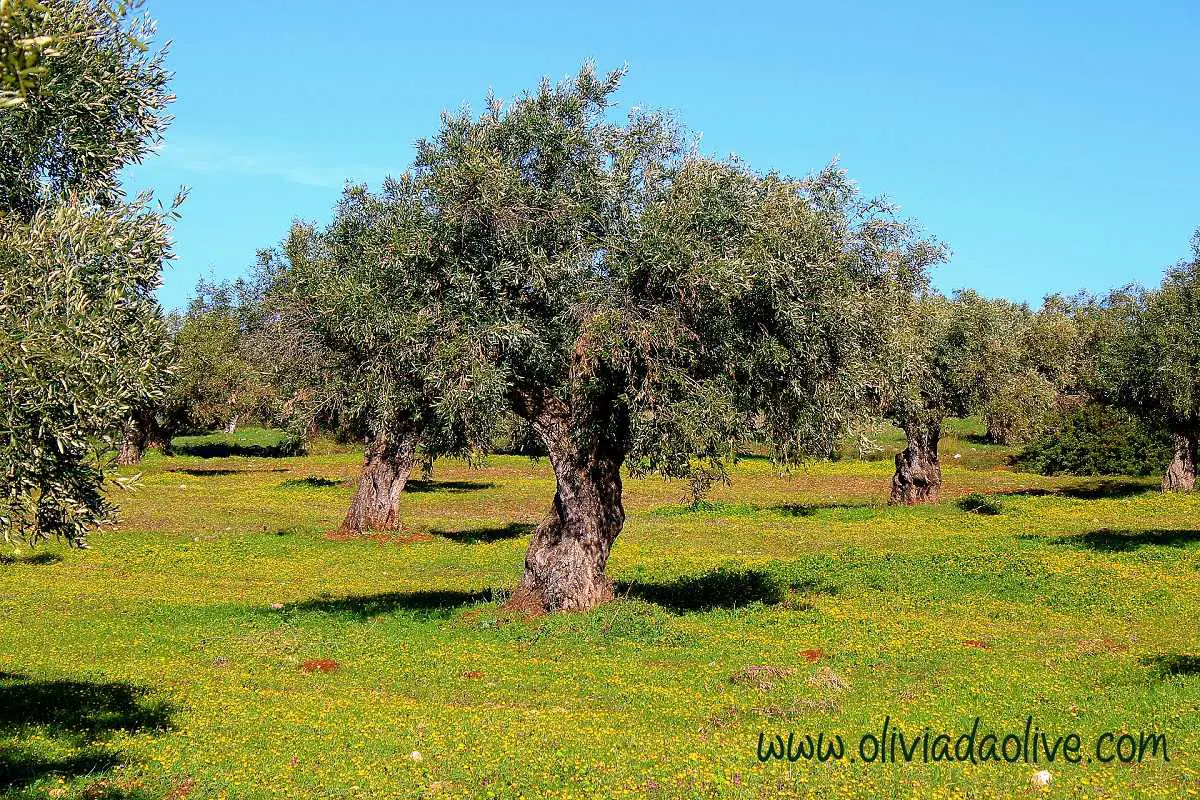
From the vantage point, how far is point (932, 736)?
15.6 meters

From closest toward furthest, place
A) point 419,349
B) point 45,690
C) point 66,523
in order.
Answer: point 66,523 → point 45,690 → point 419,349

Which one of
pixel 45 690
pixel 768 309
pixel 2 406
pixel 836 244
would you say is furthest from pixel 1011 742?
pixel 45 690

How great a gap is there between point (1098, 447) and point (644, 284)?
62490mm

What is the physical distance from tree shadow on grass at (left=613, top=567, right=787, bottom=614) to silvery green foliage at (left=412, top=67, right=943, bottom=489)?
185 inches

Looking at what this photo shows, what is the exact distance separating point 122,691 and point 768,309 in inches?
592

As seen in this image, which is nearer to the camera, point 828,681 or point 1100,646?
point 828,681

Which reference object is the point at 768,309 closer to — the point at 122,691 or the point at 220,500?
the point at 122,691

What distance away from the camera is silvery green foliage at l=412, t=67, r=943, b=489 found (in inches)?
879

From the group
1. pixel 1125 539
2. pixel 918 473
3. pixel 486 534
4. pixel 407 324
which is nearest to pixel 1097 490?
pixel 918 473

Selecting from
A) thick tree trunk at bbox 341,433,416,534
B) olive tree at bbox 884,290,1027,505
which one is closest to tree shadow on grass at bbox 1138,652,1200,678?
olive tree at bbox 884,290,1027,505

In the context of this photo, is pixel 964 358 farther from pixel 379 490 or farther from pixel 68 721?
pixel 68 721

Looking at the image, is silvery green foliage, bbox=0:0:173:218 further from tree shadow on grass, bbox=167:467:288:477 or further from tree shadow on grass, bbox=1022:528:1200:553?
tree shadow on grass, bbox=167:467:288:477

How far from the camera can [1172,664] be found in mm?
20453

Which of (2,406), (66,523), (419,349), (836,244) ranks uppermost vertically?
(836,244)
